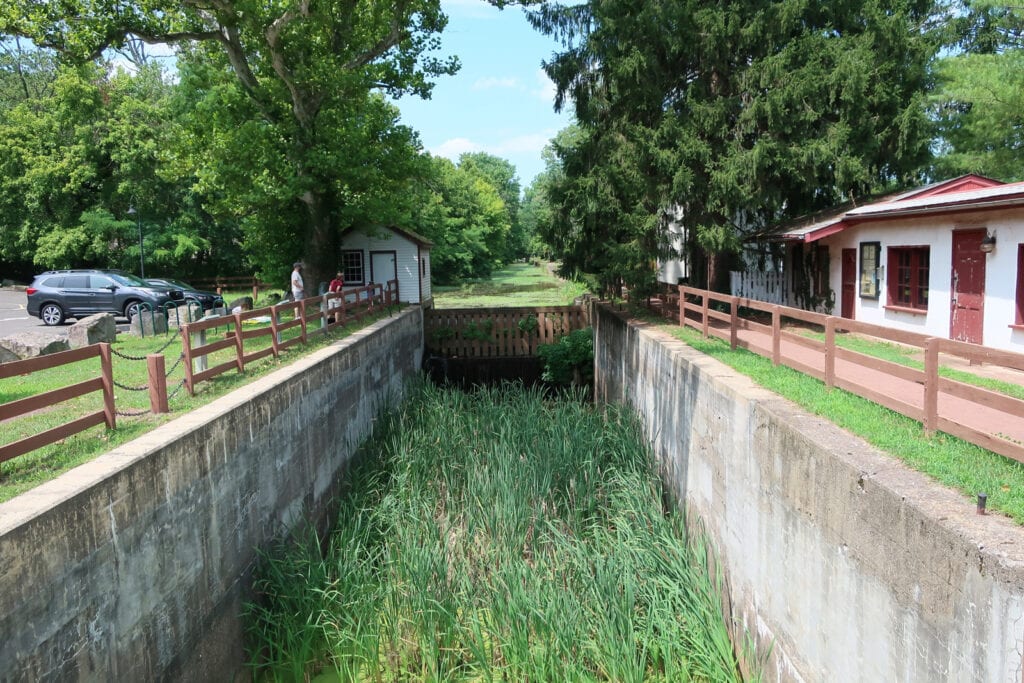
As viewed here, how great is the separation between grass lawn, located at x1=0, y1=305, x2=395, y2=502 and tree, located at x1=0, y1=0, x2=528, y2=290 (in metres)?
6.52

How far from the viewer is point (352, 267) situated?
2448 centimetres

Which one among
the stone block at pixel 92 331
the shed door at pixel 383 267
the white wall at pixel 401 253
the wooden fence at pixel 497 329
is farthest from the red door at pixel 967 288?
the shed door at pixel 383 267

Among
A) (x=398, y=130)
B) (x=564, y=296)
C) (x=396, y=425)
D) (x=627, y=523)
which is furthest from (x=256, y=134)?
(x=564, y=296)

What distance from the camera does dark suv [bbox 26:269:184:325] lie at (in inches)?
749

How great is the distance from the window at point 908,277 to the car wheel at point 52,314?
1968cm

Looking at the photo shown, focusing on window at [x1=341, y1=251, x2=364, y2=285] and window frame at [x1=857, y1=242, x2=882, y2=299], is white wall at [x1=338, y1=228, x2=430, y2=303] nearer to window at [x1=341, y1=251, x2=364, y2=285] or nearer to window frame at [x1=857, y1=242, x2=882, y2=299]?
window at [x1=341, y1=251, x2=364, y2=285]

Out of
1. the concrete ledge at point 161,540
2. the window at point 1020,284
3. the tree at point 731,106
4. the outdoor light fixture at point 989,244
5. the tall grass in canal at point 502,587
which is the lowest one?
the tall grass in canal at point 502,587

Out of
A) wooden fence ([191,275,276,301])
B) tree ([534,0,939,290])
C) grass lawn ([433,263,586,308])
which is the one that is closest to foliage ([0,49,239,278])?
wooden fence ([191,275,276,301])

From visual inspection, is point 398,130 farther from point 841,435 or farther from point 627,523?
point 841,435

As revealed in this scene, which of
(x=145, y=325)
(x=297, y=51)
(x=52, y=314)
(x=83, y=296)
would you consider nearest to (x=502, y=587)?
(x=145, y=325)

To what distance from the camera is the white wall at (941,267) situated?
10297 millimetres

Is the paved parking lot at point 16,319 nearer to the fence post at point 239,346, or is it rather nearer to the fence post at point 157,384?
the fence post at point 239,346

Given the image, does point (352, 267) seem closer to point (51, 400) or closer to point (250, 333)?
point (250, 333)

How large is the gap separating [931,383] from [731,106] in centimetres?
1155
